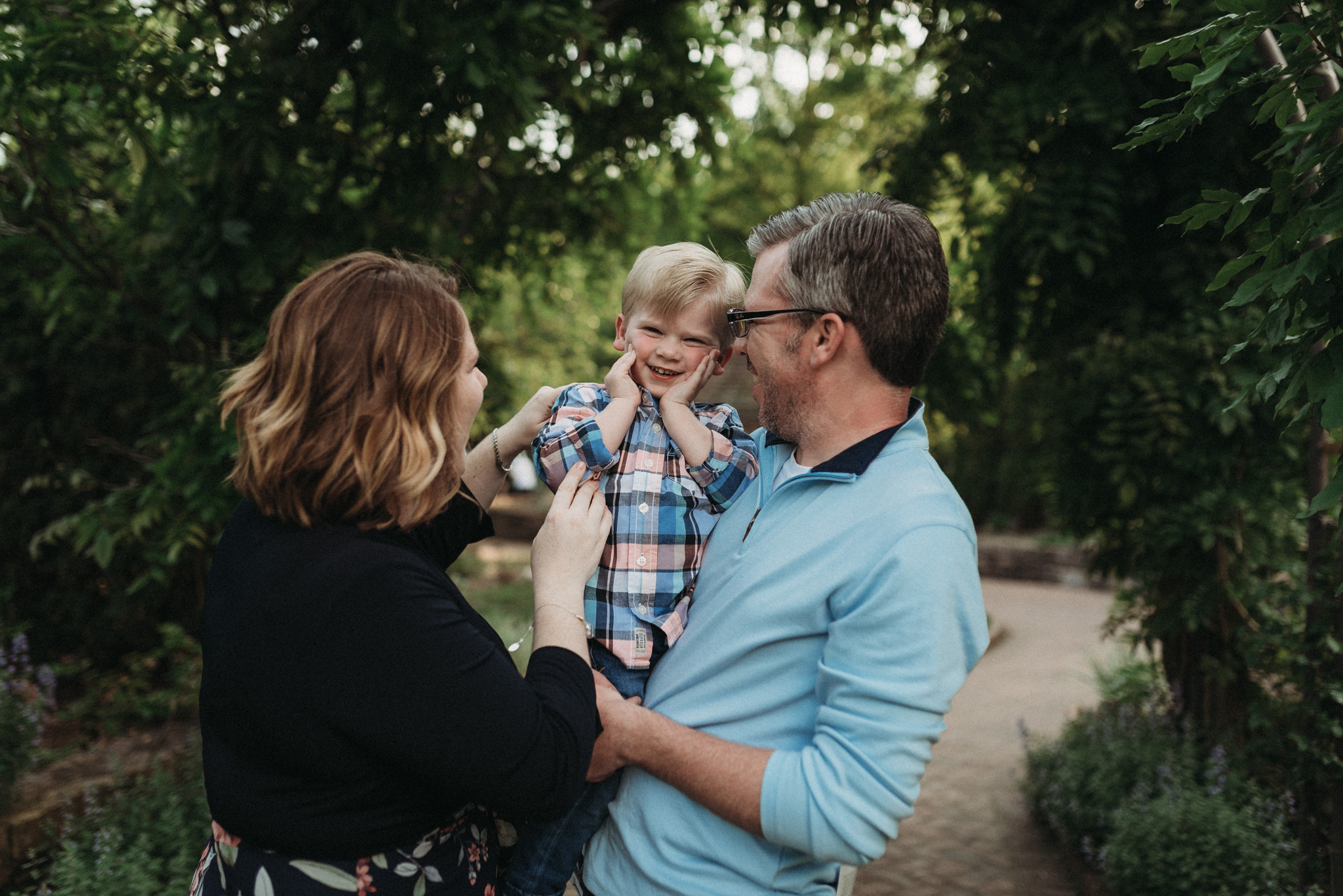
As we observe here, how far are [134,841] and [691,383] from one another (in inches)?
121

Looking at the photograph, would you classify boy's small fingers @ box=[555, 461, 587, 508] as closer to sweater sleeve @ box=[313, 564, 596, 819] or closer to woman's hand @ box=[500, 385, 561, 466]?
woman's hand @ box=[500, 385, 561, 466]

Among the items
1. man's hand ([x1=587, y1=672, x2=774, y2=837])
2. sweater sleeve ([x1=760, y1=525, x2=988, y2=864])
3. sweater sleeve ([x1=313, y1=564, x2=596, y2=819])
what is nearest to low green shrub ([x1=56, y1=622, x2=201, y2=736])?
man's hand ([x1=587, y1=672, x2=774, y2=837])

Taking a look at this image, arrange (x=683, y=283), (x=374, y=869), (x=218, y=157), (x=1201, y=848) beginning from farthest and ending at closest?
1. (x=1201, y=848)
2. (x=218, y=157)
3. (x=683, y=283)
4. (x=374, y=869)

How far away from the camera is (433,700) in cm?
123

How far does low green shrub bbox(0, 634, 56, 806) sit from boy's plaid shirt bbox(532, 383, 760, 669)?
3226 mm

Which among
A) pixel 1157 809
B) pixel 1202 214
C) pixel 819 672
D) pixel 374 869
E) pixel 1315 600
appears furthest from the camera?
pixel 1157 809

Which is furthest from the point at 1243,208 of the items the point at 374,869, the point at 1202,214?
the point at 374,869

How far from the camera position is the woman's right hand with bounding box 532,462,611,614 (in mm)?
1612

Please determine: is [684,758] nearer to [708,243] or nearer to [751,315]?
[751,315]

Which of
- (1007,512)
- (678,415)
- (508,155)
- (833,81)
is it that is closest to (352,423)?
(678,415)

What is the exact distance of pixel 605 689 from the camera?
5.39 feet

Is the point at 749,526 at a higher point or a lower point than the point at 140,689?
higher

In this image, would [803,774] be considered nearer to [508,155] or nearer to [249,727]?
[249,727]

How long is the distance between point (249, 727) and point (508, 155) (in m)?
3.91
